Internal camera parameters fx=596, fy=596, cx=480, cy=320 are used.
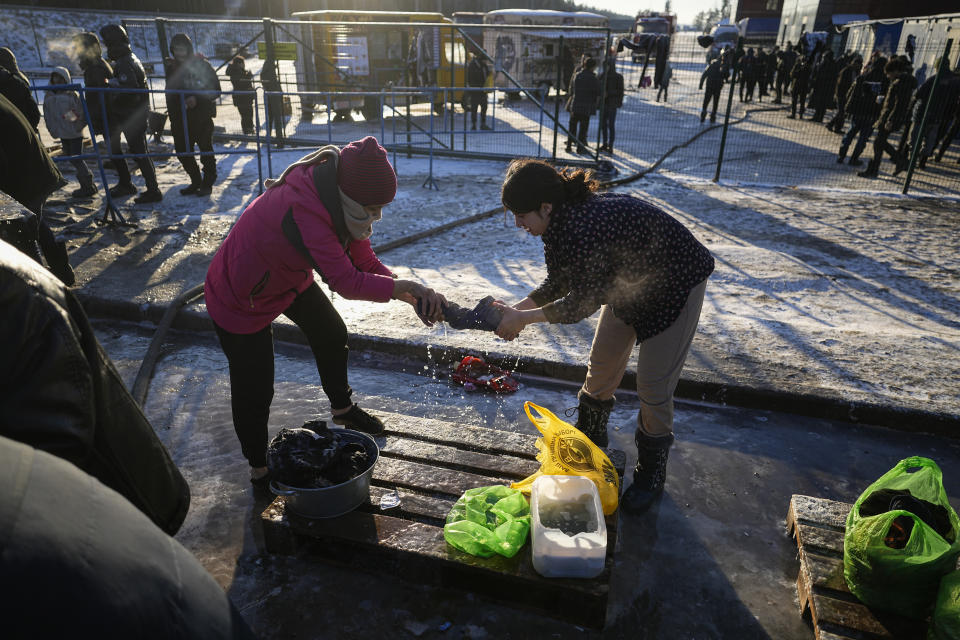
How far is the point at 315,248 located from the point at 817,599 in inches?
92.9

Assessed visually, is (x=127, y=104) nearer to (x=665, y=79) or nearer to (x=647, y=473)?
(x=647, y=473)

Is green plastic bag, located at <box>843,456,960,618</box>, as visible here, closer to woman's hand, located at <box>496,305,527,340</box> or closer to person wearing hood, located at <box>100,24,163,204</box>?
woman's hand, located at <box>496,305,527,340</box>

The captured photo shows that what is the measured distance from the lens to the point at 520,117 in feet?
60.0

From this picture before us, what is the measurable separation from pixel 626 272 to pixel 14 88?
7437mm

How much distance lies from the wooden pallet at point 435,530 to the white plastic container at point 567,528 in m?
0.06

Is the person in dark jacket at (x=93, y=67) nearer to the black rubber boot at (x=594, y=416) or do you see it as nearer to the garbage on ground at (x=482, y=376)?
the garbage on ground at (x=482, y=376)

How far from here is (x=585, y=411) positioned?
324cm

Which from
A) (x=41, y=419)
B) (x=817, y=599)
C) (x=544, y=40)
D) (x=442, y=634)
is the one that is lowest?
(x=442, y=634)

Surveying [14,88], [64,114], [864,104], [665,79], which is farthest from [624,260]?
[665,79]

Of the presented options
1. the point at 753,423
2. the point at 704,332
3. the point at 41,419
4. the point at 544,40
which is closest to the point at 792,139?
the point at 544,40

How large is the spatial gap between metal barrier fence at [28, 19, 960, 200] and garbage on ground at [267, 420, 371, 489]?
5.93 meters

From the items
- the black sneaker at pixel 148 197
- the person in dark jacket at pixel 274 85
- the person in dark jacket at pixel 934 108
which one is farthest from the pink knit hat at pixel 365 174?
the person in dark jacket at pixel 274 85

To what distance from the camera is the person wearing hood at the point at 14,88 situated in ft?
21.5

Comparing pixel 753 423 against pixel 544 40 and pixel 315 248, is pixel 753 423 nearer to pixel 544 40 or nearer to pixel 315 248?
pixel 315 248
